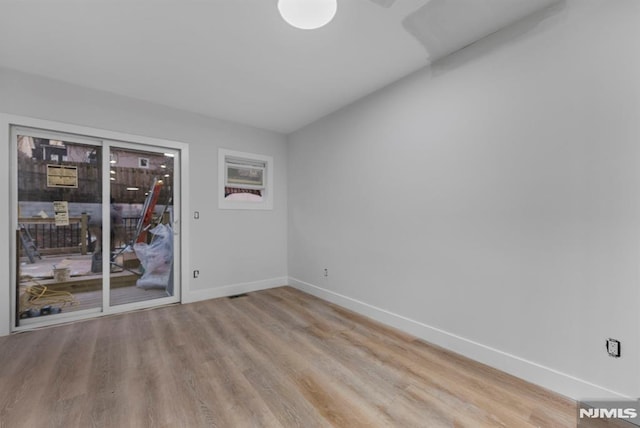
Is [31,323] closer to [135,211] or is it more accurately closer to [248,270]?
[135,211]

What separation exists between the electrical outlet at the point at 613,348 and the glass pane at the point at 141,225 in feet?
14.4

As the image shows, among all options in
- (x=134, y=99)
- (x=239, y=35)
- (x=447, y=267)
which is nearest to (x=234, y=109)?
(x=134, y=99)

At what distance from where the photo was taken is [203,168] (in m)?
3.86

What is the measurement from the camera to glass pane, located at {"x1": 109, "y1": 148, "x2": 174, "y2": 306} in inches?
131

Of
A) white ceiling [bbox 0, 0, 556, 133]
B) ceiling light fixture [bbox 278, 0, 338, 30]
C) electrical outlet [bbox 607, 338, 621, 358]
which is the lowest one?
electrical outlet [bbox 607, 338, 621, 358]

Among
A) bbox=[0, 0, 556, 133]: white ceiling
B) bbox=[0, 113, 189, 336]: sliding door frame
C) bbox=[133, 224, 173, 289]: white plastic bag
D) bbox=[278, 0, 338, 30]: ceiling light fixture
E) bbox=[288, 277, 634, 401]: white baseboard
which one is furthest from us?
bbox=[133, 224, 173, 289]: white plastic bag

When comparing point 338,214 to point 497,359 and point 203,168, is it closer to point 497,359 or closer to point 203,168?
point 203,168

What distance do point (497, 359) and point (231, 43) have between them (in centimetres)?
340

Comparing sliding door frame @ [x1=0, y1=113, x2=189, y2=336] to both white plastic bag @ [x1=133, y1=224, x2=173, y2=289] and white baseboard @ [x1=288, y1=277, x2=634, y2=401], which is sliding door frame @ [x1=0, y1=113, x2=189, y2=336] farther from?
white baseboard @ [x1=288, y1=277, x2=634, y2=401]

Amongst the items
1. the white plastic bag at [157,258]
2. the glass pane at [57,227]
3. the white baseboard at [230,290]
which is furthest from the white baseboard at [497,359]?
the glass pane at [57,227]

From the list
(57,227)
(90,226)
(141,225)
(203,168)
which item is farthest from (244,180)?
(57,227)

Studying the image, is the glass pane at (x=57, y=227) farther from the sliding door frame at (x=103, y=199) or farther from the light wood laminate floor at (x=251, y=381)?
the light wood laminate floor at (x=251, y=381)

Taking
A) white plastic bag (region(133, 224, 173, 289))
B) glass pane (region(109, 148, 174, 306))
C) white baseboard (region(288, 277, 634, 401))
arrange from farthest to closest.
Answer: white plastic bag (region(133, 224, 173, 289)) → glass pane (region(109, 148, 174, 306)) → white baseboard (region(288, 277, 634, 401))

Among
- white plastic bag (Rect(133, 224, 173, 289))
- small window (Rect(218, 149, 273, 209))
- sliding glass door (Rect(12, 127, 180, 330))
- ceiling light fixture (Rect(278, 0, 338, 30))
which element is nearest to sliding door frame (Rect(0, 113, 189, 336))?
sliding glass door (Rect(12, 127, 180, 330))
